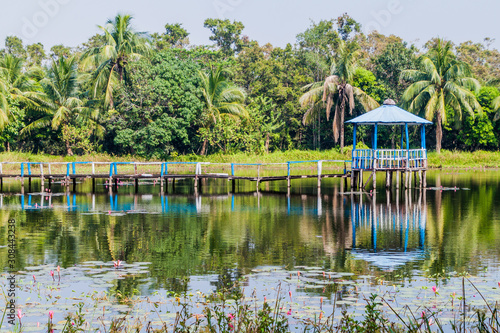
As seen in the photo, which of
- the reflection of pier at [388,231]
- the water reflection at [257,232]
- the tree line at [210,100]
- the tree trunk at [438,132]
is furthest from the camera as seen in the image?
the tree trunk at [438,132]

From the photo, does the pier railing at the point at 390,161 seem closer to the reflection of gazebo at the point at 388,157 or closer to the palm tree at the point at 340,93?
the reflection of gazebo at the point at 388,157

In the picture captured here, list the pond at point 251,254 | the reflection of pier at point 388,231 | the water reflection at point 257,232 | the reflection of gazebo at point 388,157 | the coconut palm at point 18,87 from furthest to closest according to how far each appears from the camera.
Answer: the coconut palm at point 18,87
the reflection of gazebo at point 388,157
the reflection of pier at point 388,231
the water reflection at point 257,232
the pond at point 251,254

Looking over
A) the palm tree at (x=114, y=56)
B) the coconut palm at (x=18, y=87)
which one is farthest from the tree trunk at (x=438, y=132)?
the coconut palm at (x=18, y=87)

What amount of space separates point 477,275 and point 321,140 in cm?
4970

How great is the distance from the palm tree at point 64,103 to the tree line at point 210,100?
98mm

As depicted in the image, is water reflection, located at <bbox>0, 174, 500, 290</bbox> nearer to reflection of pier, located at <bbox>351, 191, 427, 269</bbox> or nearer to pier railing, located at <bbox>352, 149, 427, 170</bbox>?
reflection of pier, located at <bbox>351, 191, 427, 269</bbox>

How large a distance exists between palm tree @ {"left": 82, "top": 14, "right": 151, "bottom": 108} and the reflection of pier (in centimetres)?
2827

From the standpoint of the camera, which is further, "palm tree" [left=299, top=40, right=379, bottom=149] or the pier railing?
"palm tree" [left=299, top=40, right=379, bottom=149]

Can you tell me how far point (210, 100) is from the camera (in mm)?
52531

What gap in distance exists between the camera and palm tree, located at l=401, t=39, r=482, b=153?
5306 centimetres

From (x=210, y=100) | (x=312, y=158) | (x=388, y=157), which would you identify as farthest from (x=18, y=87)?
(x=388, y=157)

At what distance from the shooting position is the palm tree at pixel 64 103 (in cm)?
5153

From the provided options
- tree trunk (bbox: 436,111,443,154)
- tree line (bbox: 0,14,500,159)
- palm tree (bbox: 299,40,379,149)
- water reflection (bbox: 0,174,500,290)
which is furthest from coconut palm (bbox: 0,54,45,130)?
tree trunk (bbox: 436,111,443,154)

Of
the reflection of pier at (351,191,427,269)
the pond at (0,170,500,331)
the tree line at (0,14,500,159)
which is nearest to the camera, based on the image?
the pond at (0,170,500,331)
